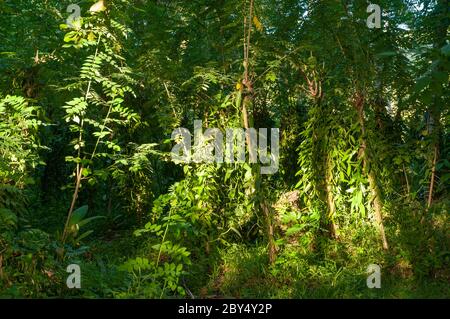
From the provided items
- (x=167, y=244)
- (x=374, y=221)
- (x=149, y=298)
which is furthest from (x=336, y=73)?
(x=149, y=298)

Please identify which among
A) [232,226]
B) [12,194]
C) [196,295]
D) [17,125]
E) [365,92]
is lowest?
[196,295]

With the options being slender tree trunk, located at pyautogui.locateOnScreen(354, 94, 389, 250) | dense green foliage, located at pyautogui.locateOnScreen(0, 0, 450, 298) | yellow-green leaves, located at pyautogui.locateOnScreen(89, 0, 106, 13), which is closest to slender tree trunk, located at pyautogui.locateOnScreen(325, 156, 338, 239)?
dense green foliage, located at pyautogui.locateOnScreen(0, 0, 450, 298)

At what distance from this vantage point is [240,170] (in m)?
5.09

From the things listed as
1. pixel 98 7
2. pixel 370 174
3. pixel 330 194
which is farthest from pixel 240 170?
pixel 98 7

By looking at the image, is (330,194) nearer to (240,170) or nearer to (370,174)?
(370,174)

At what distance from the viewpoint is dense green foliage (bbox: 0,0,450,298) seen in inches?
158

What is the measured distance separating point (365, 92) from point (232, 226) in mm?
2030

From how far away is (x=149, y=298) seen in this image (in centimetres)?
353

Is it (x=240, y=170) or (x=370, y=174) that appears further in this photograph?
(x=240, y=170)

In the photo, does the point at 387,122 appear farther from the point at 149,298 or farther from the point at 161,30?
the point at 149,298

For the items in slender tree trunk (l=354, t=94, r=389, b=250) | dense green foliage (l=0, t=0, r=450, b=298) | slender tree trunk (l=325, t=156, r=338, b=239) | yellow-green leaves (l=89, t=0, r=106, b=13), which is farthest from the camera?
slender tree trunk (l=325, t=156, r=338, b=239)

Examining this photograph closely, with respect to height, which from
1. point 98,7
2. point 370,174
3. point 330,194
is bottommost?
point 330,194

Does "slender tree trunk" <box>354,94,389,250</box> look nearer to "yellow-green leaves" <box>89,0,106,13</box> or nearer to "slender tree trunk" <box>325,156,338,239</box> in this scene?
"slender tree trunk" <box>325,156,338,239</box>
